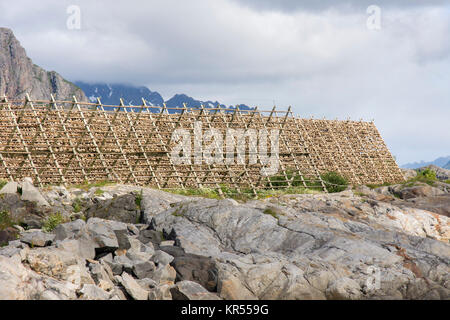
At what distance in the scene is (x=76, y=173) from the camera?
13.2 meters

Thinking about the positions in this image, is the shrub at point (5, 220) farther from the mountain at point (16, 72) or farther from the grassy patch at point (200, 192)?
the mountain at point (16, 72)

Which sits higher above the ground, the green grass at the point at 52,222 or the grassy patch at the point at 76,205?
the grassy patch at the point at 76,205

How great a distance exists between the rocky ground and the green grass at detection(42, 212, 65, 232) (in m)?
0.02

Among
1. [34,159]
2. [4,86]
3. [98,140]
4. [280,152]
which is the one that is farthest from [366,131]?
[4,86]

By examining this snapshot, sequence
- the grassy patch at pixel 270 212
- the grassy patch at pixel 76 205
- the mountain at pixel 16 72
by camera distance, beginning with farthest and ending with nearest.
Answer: the mountain at pixel 16 72 < the grassy patch at pixel 76 205 < the grassy patch at pixel 270 212

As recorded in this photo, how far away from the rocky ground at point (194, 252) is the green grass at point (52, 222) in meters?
0.02

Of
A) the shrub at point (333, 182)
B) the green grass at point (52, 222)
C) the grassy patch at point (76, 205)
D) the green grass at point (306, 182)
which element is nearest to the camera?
the green grass at point (52, 222)

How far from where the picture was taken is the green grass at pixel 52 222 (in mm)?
8469

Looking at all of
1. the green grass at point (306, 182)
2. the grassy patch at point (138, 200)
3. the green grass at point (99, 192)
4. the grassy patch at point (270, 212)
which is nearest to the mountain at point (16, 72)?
the green grass at point (306, 182)

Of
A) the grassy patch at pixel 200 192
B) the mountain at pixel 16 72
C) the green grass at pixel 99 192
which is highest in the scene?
the mountain at pixel 16 72

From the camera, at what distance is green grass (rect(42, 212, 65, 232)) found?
8469 millimetres

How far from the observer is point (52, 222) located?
8.66m

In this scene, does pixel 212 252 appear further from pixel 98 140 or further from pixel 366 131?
pixel 366 131

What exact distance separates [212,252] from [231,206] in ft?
5.20
